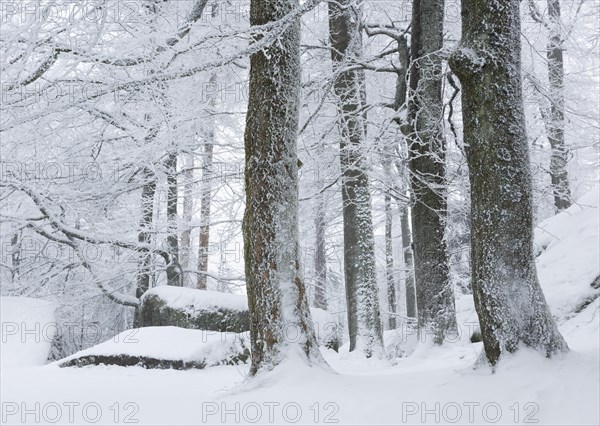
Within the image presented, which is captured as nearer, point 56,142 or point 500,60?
point 500,60

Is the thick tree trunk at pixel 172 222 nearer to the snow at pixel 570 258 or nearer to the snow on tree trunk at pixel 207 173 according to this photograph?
the snow on tree trunk at pixel 207 173

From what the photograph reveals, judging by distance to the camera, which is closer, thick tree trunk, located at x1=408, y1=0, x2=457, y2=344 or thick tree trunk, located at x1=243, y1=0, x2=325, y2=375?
thick tree trunk, located at x1=243, y1=0, x2=325, y2=375

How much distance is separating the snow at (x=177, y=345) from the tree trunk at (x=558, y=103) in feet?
17.3

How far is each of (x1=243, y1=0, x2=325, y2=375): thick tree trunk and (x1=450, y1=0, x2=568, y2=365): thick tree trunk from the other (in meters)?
1.33

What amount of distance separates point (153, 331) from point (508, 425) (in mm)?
6442

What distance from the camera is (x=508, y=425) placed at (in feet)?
9.66

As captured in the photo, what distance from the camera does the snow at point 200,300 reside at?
32.0ft

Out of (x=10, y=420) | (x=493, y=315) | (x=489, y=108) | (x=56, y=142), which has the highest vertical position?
(x=56, y=142)

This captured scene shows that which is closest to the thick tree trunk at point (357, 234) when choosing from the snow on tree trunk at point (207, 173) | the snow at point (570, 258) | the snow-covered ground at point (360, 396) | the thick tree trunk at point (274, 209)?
the snow-covered ground at point (360, 396)

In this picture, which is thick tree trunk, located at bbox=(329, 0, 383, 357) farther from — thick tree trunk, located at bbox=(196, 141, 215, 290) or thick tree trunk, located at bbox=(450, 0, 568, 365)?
thick tree trunk, located at bbox=(450, 0, 568, 365)

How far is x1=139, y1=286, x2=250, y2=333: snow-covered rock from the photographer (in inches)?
380

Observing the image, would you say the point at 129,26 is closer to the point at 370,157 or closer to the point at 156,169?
the point at 370,157

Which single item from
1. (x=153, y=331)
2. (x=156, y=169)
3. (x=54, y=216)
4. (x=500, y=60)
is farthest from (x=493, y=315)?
(x=54, y=216)

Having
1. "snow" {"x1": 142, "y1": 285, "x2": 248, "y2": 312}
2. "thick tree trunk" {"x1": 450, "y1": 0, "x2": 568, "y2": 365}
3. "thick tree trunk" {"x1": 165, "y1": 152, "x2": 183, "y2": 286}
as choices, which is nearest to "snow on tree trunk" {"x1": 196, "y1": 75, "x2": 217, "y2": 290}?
"thick tree trunk" {"x1": 165, "y1": 152, "x2": 183, "y2": 286}
